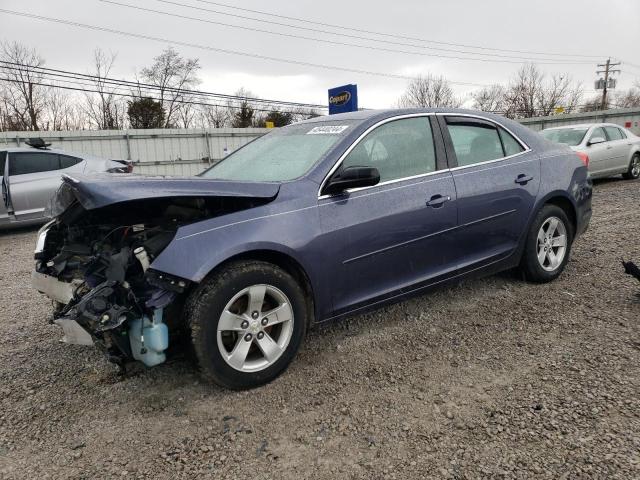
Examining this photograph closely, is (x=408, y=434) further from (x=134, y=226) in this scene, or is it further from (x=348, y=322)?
(x=134, y=226)

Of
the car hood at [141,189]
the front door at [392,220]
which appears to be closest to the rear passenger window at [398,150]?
the front door at [392,220]

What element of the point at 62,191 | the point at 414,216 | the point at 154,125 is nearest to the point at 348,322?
the point at 414,216

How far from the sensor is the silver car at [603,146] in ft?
33.0

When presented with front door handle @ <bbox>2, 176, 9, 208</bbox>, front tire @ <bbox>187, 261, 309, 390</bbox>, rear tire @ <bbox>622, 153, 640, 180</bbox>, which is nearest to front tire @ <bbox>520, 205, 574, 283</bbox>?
front tire @ <bbox>187, 261, 309, 390</bbox>

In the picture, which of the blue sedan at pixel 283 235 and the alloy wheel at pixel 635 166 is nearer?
the blue sedan at pixel 283 235

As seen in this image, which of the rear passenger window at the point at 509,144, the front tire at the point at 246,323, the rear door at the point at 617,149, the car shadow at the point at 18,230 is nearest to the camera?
the front tire at the point at 246,323

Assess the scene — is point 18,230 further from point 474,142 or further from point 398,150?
point 474,142

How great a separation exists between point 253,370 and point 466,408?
3.83 ft

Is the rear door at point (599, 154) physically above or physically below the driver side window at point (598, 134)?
below

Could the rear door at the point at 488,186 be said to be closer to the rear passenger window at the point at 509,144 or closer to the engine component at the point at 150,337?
the rear passenger window at the point at 509,144

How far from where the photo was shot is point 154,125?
31250 millimetres

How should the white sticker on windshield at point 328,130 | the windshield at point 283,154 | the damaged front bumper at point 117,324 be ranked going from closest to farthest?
1. the damaged front bumper at point 117,324
2. the windshield at point 283,154
3. the white sticker on windshield at point 328,130

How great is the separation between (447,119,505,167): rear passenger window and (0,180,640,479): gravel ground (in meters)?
1.20

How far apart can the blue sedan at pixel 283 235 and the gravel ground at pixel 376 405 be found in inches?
12.3
